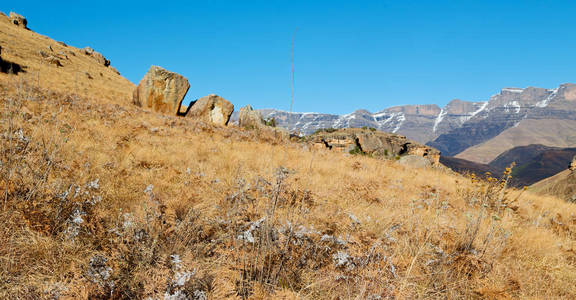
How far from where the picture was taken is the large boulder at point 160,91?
15.6 metres

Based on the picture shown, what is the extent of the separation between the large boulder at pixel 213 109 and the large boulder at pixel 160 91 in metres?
1.10

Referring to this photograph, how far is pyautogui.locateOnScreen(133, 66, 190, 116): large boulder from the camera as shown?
15.6 m

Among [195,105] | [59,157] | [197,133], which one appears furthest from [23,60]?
[59,157]

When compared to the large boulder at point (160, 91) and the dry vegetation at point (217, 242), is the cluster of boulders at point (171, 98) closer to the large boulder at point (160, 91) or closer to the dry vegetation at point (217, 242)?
the large boulder at point (160, 91)

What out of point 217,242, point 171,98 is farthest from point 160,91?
point 217,242

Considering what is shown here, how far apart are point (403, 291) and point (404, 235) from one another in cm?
141

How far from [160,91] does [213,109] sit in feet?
11.0

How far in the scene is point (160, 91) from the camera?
51.6 ft

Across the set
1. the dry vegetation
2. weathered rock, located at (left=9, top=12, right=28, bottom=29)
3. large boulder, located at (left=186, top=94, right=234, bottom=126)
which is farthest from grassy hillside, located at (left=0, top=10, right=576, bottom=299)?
weathered rock, located at (left=9, top=12, right=28, bottom=29)

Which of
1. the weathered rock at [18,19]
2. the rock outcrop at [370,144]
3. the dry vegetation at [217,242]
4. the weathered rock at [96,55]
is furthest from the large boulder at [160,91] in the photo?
the weathered rock at [18,19]

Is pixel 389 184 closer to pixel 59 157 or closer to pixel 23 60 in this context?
pixel 59 157

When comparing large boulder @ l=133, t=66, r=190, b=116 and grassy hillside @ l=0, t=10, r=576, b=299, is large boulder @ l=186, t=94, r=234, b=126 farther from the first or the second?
grassy hillside @ l=0, t=10, r=576, b=299

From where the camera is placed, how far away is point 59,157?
4.13 metres

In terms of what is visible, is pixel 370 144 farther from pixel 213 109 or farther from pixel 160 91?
pixel 160 91
